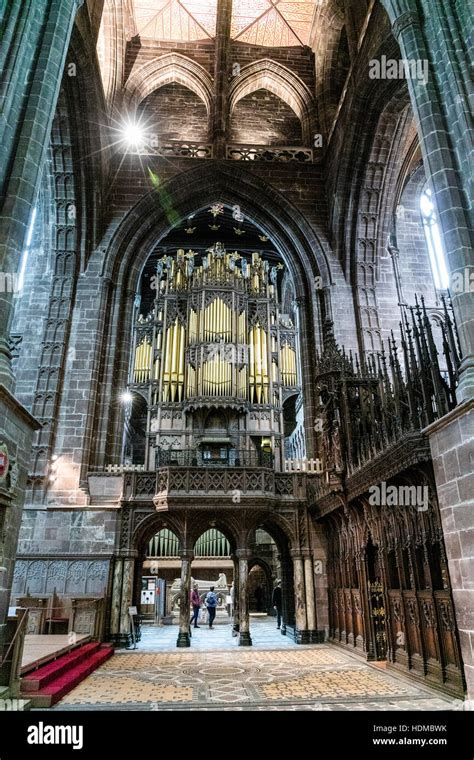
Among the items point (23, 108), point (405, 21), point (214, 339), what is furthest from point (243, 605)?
point (405, 21)

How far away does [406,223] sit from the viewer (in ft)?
60.1

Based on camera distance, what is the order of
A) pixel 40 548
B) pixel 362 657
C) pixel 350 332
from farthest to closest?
pixel 350 332 < pixel 40 548 < pixel 362 657

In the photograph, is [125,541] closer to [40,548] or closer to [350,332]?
[40,548]

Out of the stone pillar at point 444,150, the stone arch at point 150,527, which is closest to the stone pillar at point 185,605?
the stone arch at point 150,527

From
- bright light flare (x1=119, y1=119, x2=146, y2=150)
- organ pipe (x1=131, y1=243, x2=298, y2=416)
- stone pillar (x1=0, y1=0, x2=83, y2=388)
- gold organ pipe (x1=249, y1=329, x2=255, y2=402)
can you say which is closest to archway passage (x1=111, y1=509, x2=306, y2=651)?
organ pipe (x1=131, y1=243, x2=298, y2=416)

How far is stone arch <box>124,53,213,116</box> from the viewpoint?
18.6 metres

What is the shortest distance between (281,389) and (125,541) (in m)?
6.99

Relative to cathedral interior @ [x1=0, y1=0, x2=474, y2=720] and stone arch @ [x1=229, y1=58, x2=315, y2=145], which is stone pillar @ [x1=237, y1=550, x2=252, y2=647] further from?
stone arch @ [x1=229, y1=58, x2=315, y2=145]

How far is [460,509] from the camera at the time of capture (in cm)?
583

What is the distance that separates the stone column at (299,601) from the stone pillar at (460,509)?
6887 millimetres

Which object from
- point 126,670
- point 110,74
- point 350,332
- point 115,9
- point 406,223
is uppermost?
point 115,9

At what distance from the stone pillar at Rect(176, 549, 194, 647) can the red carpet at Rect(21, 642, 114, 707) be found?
218cm

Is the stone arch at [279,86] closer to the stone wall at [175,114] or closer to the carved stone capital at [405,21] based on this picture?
the stone wall at [175,114]
